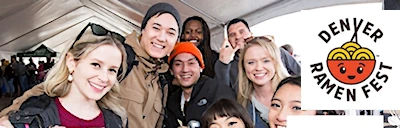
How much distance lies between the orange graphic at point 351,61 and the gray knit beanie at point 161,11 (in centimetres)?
63

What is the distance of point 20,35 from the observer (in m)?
2.01

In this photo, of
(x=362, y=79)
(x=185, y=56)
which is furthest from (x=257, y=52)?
(x=362, y=79)

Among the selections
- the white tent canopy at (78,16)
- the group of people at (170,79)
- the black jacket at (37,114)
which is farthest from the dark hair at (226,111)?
the black jacket at (37,114)

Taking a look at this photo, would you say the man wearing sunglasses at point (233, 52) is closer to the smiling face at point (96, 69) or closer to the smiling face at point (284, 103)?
the smiling face at point (284, 103)

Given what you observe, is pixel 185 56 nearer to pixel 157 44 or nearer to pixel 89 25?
pixel 157 44

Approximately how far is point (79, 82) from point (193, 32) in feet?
1.62

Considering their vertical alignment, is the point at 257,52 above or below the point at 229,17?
below

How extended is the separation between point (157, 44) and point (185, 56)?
0.40ft

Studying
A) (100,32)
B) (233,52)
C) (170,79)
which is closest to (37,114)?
(100,32)

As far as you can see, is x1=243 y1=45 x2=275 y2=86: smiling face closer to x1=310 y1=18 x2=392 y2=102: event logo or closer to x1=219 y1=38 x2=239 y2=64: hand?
x1=219 y1=38 x2=239 y2=64: hand

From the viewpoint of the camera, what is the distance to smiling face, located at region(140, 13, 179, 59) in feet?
6.71

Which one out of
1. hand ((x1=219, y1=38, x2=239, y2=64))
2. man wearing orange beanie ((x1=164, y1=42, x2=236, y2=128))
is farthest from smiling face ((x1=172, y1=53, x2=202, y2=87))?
hand ((x1=219, y1=38, x2=239, y2=64))

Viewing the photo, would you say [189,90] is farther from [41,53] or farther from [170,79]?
[41,53]

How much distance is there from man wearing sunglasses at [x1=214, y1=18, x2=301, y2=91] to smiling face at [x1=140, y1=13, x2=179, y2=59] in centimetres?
20
